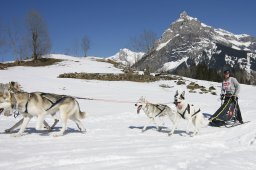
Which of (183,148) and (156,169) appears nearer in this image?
(156,169)

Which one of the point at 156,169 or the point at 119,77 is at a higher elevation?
the point at 119,77

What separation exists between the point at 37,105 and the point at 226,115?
6.69m

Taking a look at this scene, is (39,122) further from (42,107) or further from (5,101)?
(5,101)

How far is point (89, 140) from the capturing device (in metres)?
8.84

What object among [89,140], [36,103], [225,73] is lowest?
[89,140]

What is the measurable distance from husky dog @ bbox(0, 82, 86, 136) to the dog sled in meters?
5.13

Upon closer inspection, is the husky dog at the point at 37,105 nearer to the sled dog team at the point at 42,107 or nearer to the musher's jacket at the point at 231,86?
the sled dog team at the point at 42,107

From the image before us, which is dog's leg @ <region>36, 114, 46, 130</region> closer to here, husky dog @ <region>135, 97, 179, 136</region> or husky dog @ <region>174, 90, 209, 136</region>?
husky dog @ <region>135, 97, 179, 136</region>

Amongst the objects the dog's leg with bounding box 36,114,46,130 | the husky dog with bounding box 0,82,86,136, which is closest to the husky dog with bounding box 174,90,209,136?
the husky dog with bounding box 0,82,86,136

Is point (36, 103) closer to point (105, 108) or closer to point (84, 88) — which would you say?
point (105, 108)

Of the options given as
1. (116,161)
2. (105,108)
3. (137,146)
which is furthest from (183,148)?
(105,108)

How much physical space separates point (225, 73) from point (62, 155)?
781 centimetres

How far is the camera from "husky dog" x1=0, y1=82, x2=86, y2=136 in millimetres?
8781

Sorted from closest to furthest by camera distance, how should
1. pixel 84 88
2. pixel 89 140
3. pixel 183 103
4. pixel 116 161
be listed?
pixel 116 161 < pixel 89 140 < pixel 183 103 < pixel 84 88
